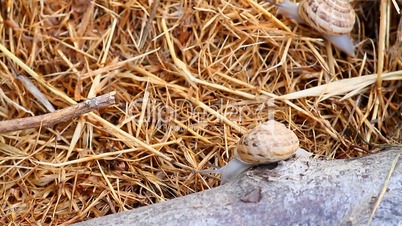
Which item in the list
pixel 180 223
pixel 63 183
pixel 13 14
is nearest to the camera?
pixel 180 223

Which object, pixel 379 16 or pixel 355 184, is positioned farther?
pixel 379 16

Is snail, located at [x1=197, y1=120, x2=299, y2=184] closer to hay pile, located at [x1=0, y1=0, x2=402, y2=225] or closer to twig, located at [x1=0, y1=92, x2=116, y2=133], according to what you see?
hay pile, located at [x1=0, y1=0, x2=402, y2=225]

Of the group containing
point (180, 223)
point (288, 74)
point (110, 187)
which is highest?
point (288, 74)

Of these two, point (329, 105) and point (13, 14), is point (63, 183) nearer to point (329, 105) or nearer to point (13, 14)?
point (13, 14)

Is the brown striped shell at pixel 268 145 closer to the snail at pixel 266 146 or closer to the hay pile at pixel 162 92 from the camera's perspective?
the snail at pixel 266 146

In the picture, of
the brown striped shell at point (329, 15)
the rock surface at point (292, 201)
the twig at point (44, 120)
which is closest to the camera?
the rock surface at point (292, 201)

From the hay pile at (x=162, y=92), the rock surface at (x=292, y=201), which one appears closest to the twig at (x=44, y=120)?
the hay pile at (x=162, y=92)

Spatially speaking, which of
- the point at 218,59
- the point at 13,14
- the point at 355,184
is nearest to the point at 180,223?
the point at 355,184
